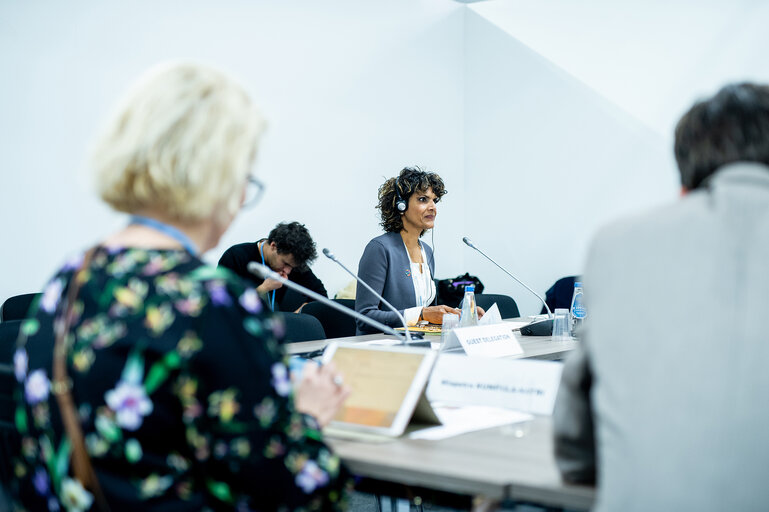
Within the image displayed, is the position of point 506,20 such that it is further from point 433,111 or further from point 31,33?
point 31,33

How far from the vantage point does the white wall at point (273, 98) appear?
3.81 meters

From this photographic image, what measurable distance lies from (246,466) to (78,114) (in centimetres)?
352

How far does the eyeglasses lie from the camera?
120 cm

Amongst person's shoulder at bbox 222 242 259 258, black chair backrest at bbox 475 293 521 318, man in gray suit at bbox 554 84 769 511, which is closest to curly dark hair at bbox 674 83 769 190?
man in gray suit at bbox 554 84 769 511

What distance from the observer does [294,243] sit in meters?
4.29

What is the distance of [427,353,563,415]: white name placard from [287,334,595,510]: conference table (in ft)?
0.17

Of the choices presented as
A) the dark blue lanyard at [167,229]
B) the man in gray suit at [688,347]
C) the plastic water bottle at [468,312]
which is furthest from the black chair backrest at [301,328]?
the man in gray suit at [688,347]

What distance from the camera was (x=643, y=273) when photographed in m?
0.96

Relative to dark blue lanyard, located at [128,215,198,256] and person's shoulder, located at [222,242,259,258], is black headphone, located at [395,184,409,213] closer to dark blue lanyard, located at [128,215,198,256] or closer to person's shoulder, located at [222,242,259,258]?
person's shoulder, located at [222,242,259,258]

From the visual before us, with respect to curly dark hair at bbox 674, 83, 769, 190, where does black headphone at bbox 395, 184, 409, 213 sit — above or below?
above

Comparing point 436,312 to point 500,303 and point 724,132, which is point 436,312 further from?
point 724,132

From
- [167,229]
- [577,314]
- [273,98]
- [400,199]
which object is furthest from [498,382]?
[273,98]

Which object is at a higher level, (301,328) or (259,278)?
(259,278)

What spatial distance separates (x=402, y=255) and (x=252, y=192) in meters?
2.40
